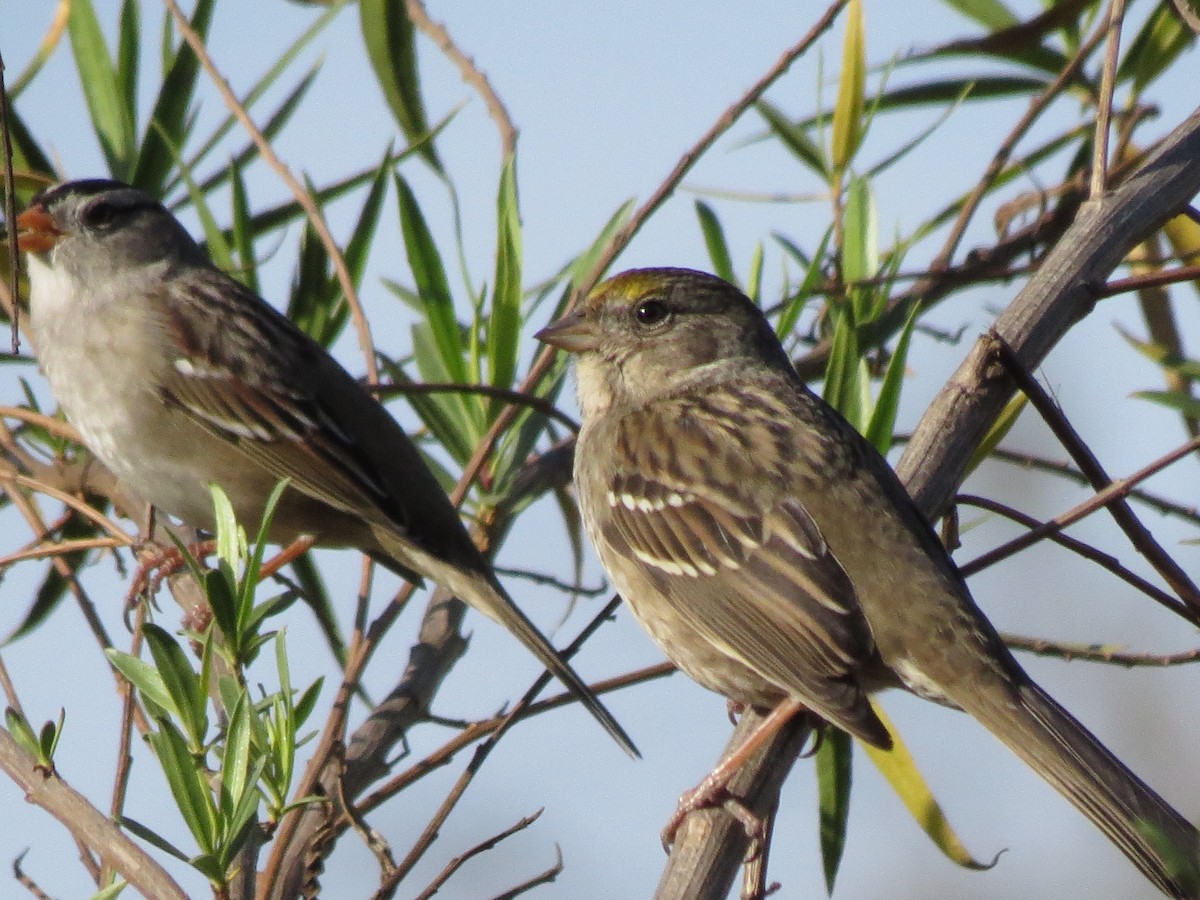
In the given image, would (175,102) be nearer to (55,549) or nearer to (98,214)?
(98,214)

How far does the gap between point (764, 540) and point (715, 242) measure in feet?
2.50

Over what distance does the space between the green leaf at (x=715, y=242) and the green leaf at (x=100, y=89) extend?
4.20 feet

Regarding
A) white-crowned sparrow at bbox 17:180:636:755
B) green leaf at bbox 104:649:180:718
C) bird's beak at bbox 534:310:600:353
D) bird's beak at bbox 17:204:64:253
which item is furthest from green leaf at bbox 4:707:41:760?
bird's beak at bbox 17:204:64:253

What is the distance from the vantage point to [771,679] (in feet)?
8.84

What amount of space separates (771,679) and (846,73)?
139 cm

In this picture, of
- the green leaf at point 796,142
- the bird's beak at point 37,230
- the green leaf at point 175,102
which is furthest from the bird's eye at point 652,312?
the bird's beak at point 37,230

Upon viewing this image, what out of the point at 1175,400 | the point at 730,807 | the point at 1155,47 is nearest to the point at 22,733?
the point at 730,807

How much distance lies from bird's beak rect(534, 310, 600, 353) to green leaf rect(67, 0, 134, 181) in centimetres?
103

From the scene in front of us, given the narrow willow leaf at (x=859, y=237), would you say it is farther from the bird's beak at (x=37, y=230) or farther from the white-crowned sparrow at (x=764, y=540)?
the bird's beak at (x=37, y=230)

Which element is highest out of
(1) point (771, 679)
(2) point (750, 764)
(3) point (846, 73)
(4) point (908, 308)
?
(3) point (846, 73)

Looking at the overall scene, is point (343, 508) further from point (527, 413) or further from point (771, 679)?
point (771, 679)

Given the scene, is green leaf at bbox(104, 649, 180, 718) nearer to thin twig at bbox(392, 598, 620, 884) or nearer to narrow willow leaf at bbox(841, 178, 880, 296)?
thin twig at bbox(392, 598, 620, 884)

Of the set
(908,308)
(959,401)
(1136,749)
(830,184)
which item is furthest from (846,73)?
(1136,749)

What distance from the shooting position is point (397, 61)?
3.46 meters
